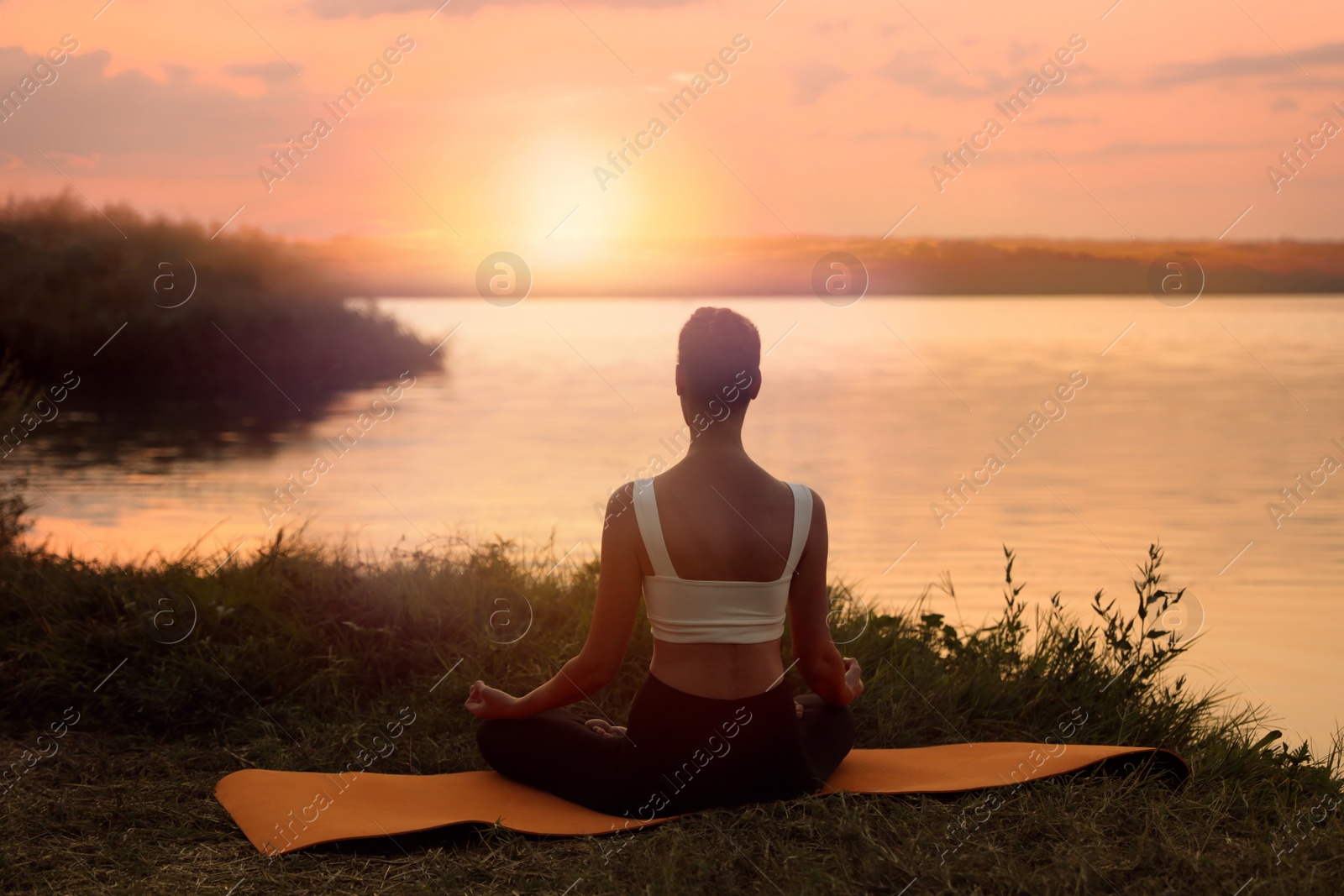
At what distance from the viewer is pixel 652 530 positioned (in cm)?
354

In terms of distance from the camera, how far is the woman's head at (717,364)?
346 centimetres

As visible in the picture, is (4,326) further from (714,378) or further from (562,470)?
(714,378)

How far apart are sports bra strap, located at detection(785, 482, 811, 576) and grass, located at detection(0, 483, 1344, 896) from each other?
2.88 feet

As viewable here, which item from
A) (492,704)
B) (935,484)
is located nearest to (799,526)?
(492,704)

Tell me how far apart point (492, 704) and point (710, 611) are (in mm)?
979

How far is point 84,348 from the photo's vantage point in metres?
23.3

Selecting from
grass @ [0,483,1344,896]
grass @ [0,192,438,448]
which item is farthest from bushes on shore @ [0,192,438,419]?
grass @ [0,483,1344,896]

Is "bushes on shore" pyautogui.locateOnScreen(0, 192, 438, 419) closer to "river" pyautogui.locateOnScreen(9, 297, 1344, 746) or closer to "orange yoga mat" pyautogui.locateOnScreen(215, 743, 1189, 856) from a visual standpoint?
"river" pyautogui.locateOnScreen(9, 297, 1344, 746)

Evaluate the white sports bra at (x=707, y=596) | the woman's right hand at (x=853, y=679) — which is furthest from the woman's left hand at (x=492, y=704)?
the woman's right hand at (x=853, y=679)

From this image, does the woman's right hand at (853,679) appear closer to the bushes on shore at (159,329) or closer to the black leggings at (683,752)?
the black leggings at (683,752)

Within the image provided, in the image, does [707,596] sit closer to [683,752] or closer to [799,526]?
[799,526]

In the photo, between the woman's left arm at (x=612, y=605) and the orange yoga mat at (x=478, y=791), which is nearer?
the woman's left arm at (x=612, y=605)

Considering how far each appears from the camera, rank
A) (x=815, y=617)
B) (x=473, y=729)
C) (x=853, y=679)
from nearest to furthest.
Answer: (x=815, y=617) → (x=853, y=679) → (x=473, y=729)

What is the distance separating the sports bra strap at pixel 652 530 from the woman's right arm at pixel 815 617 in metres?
0.48
